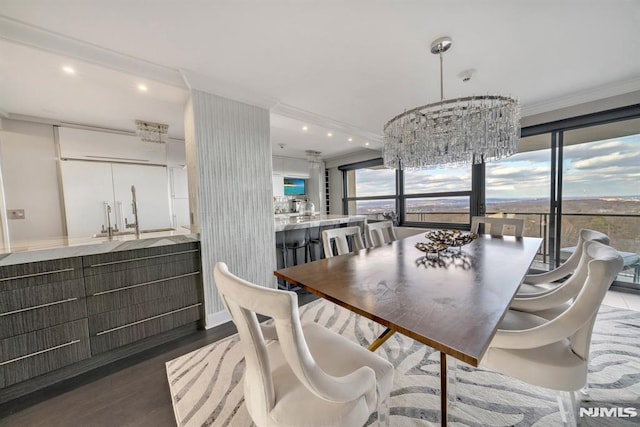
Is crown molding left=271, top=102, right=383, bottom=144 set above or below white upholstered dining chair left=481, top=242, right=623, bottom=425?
above

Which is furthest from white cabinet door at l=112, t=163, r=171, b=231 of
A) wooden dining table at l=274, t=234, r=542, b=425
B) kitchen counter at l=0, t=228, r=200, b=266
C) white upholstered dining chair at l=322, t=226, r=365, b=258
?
wooden dining table at l=274, t=234, r=542, b=425

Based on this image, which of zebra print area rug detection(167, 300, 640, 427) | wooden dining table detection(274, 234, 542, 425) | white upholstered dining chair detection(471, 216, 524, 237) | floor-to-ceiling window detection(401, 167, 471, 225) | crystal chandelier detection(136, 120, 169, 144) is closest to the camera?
wooden dining table detection(274, 234, 542, 425)

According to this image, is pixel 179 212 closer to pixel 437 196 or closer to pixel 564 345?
pixel 564 345

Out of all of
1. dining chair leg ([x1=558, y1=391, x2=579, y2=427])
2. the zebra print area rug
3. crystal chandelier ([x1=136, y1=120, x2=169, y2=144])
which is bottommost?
the zebra print area rug

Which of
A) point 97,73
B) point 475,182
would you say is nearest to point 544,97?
point 475,182

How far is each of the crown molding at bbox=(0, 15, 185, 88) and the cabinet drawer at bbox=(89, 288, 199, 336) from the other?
6.53ft

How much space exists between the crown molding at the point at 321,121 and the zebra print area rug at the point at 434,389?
2669 mm

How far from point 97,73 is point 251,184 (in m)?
1.55

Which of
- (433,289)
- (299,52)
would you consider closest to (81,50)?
(299,52)

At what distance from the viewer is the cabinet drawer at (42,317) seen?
149 centimetres

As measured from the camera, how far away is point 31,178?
286 centimetres

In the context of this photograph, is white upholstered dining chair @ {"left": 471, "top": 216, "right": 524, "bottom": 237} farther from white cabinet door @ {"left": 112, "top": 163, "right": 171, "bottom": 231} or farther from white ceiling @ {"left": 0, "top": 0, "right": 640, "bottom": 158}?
white cabinet door @ {"left": 112, "top": 163, "right": 171, "bottom": 231}

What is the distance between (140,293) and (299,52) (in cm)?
247

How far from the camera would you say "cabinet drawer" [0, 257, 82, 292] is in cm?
148
